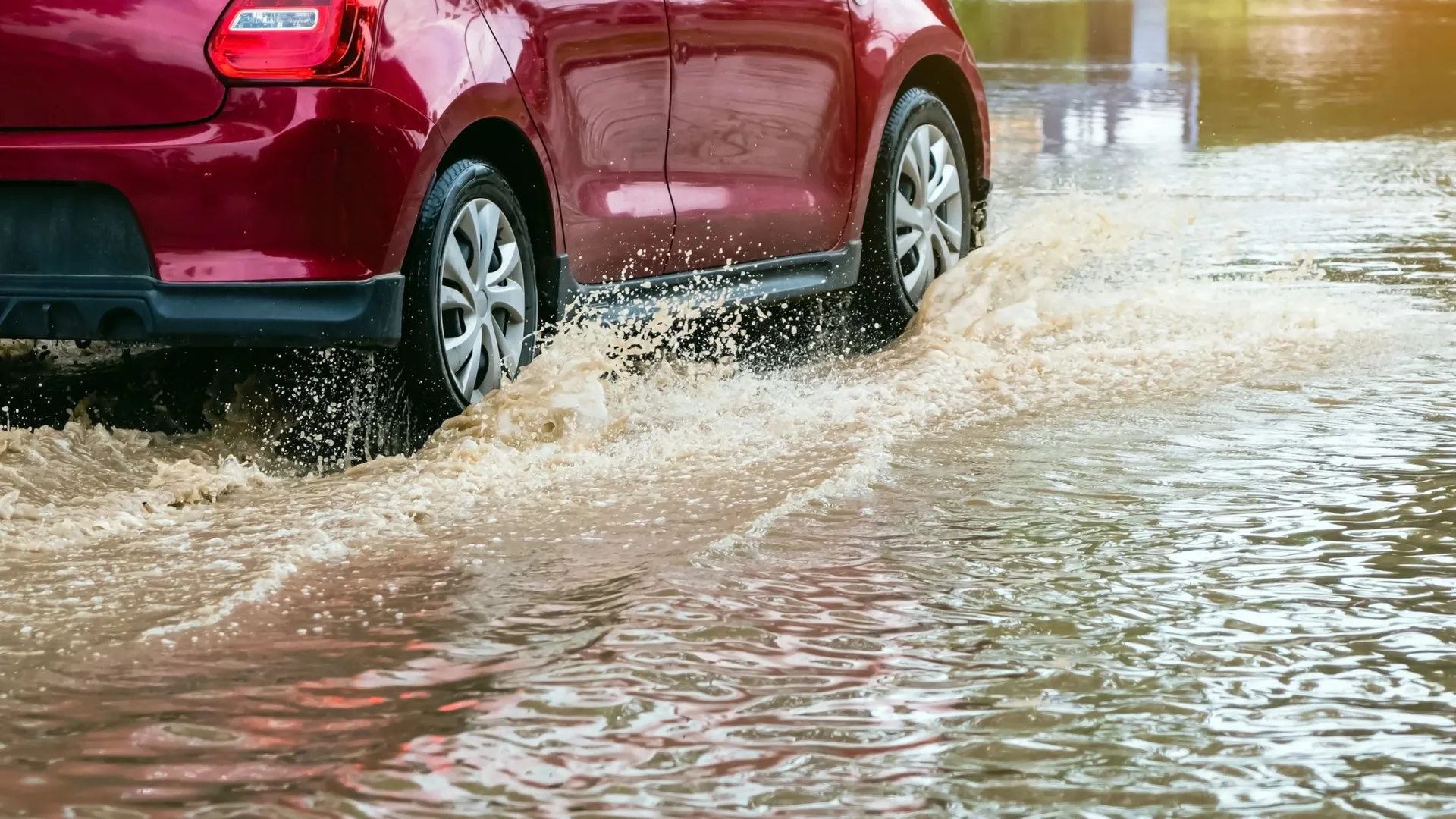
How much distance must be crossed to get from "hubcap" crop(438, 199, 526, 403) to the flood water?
0.09 m

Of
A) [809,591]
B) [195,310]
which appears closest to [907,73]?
[195,310]

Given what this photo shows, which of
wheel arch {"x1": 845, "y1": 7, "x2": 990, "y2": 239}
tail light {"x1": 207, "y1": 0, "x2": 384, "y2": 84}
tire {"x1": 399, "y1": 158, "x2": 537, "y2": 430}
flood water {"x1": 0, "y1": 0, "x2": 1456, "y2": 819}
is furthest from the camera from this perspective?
wheel arch {"x1": 845, "y1": 7, "x2": 990, "y2": 239}

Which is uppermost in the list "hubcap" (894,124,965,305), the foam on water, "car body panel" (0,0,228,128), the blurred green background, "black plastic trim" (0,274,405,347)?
"car body panel" (0,0,228,128)

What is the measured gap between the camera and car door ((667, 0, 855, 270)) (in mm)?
6008

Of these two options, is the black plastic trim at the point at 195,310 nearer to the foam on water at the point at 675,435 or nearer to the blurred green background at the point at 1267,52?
the foam on water at the point at 675,435

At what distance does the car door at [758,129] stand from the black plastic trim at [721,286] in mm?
38

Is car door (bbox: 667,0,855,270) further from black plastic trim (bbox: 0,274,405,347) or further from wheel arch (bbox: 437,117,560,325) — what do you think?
black plastic trim (bbox: 0,274,405,347)

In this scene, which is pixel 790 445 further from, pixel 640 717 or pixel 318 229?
pixel 640 717

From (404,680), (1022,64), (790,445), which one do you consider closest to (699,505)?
(790,445)

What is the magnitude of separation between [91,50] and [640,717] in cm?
229

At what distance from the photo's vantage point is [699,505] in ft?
15.6

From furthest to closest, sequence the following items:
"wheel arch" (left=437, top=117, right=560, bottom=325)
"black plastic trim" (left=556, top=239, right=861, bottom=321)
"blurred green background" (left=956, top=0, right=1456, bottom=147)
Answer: "blurred green background" (left=956, top=0, right=1456, bottom=147) → "black plastic trim" (left=556, top=239, right=861, bottom=321) → "wheel arch" (left=437, top=117, right=560, bottom=325)

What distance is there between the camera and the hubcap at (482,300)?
5.20 m

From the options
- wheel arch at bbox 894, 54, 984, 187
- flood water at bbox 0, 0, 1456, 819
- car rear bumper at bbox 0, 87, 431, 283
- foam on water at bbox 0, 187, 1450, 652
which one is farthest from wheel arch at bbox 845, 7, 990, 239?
car rear bumper at bbox 0, 87, 431, 283
